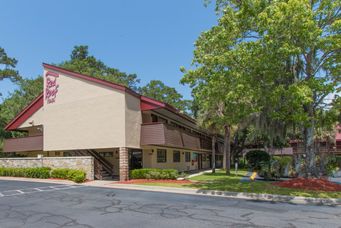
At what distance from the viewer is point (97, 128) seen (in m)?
23.8

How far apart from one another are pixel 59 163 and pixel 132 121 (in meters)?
6.65

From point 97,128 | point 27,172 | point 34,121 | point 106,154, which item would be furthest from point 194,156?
point 27,172

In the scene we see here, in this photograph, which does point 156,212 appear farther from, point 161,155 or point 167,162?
point 167,162

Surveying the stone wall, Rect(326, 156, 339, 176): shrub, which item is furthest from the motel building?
Rect(326, 156, 339, 176): shrub

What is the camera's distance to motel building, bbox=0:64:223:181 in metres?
22.9

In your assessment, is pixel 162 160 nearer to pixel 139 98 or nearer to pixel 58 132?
pixel 139 98

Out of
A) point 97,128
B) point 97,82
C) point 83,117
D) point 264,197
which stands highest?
point 97,82

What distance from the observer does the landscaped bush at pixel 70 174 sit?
21.3 metres

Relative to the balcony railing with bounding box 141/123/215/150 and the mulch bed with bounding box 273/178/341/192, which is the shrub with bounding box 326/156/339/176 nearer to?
the mulch bed with bounding box 273/178/341/192

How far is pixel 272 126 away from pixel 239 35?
253 inches

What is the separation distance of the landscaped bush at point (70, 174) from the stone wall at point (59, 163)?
828 mm

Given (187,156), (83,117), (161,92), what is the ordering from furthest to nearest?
(161,92)
(187,156)
(83,117)

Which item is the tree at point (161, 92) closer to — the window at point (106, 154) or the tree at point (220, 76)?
the window at point (106, 154)

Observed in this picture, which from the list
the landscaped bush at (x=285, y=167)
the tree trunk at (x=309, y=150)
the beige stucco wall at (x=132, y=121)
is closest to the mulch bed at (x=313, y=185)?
the tree trunk at (x=309, y=150)
